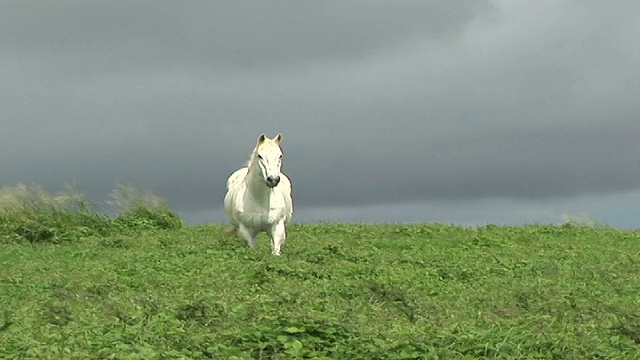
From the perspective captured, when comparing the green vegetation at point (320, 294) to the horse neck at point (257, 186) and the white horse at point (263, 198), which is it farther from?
the horse neck at point (257, 186)

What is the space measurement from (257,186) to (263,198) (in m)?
0.22

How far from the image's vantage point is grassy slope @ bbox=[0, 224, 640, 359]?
7.70 meters

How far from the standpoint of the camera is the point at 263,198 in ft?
52.7

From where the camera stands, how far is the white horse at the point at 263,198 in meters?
15.5

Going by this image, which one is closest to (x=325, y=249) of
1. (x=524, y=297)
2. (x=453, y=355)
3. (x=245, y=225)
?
(x=245, y=225)

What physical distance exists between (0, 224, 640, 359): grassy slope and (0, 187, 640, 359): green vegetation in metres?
0.02

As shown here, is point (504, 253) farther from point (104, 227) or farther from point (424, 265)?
point (104, 227)

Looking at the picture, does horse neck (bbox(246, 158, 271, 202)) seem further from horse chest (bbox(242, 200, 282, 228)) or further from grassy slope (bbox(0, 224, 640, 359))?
grassy slope (bbox(0, 224, 640, 359))

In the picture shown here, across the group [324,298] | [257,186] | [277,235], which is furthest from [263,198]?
[324,298]

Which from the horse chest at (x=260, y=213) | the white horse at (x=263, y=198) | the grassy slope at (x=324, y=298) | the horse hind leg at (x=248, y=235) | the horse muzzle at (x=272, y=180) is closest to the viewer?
the grassy slope at (x=324, y=298)

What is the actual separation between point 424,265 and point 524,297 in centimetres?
371

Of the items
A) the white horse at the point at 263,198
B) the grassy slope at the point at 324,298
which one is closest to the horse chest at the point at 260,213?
the white horse at the point at 263,198

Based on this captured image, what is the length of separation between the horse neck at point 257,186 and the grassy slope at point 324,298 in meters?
0.98

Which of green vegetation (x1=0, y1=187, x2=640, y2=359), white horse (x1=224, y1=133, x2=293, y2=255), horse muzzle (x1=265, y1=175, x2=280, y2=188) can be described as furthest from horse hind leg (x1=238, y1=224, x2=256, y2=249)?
horse muzzle (x1=265, y1=175, x2=280, y2=188)
